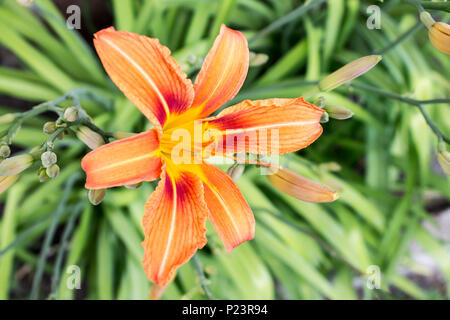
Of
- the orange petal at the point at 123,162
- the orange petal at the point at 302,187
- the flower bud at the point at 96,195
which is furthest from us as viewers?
the orange petal at the point at 302,187

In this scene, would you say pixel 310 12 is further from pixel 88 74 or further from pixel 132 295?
pixel 132 295

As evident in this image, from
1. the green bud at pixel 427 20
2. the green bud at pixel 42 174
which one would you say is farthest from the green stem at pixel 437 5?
the green bud at pixel 42 174

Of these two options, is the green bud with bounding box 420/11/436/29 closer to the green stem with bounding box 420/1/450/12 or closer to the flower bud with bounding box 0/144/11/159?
the green stem with bounding box 420/1/450/12

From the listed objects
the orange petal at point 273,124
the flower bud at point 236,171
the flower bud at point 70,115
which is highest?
the flower bud at point 70,115

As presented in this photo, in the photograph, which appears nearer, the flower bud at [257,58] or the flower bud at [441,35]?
the flower bud at [441,35]

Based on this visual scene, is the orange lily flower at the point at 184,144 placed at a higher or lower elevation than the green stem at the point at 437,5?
lower

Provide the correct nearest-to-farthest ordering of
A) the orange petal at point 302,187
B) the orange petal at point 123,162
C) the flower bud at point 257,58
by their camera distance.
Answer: the orange petal at point 123,162 < the orange petal at point 302,187 < the flower bud at point 257,58

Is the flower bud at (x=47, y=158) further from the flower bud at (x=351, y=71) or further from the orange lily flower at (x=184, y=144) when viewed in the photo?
the flower bud at (x=351, y=71)

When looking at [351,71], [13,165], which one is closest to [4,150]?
[13,165]
